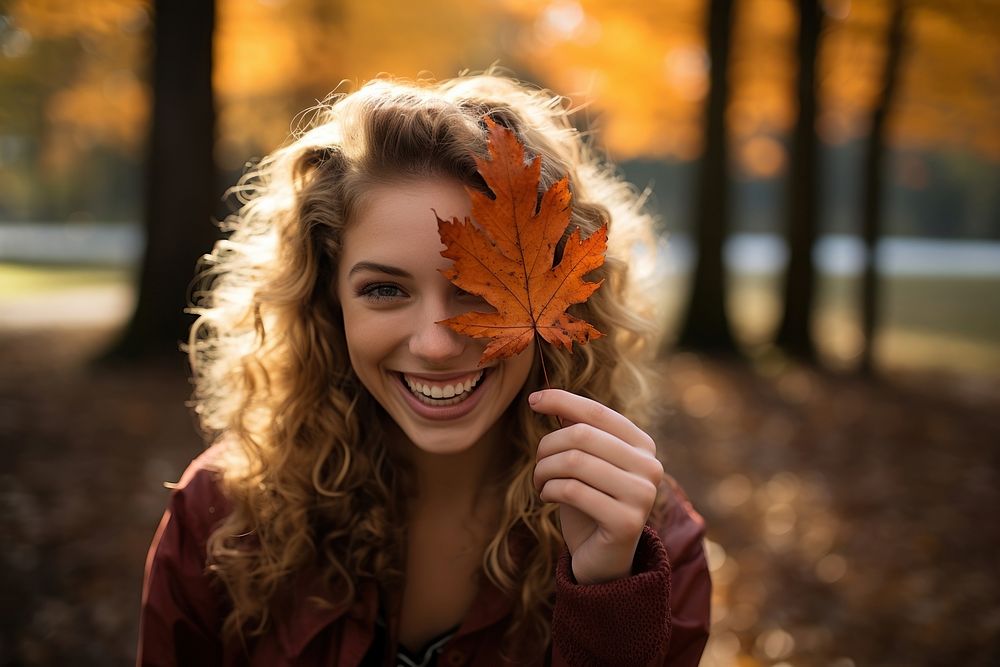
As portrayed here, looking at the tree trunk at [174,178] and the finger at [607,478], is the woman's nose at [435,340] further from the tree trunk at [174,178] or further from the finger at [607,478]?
the tree trunk at [174,178]

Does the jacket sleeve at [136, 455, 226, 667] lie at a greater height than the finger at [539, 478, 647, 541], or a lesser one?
lesser

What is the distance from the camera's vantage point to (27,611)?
3686 mm

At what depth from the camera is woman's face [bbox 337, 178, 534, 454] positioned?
1.55 metres

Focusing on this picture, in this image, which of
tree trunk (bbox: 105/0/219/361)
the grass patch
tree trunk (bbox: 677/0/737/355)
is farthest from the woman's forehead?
the grass patch

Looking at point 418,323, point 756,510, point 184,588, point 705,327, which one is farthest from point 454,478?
point 705,327

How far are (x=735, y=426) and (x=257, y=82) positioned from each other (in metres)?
11.1

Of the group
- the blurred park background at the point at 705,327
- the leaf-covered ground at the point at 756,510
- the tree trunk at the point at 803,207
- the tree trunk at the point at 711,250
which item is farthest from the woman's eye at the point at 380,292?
the tree trunk at the point at 803,207

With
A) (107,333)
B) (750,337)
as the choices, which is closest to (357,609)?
(107,333)

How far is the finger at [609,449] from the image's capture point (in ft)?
4.34

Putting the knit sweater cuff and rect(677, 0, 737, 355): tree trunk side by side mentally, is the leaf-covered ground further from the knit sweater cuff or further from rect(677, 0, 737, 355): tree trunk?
the knit sweater cuff

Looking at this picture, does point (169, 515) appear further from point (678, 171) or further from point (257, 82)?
point (678, 171)

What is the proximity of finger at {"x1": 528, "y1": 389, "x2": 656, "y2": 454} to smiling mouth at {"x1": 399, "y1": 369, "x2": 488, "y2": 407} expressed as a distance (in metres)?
0.27

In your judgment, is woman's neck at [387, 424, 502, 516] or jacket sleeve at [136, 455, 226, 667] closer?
jacket sleeve at [136, 455, 226, 667]

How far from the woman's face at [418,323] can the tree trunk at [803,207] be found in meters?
8.81
